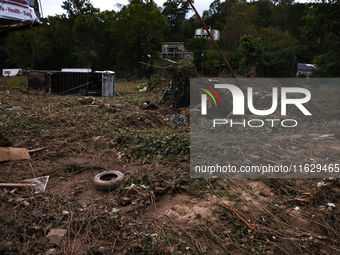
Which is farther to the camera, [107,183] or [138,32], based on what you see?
[138,32]

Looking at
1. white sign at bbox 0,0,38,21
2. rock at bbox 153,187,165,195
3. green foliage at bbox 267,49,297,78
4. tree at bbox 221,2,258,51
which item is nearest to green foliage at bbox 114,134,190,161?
rock at bbox 153,187,165,195

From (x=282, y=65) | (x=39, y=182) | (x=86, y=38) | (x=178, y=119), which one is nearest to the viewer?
(x=39, y=182)

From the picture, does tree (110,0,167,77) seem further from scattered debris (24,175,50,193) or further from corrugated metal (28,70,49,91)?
scattered debris (24,175,50,193)

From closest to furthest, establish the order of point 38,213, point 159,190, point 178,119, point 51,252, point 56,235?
point 51,252 → point 56,235 → point 38,213 → point 159,190 → point 178,119

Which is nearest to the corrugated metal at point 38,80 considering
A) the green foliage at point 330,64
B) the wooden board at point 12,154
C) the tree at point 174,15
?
the wooden board at point 12,154

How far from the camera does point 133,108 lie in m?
11.7

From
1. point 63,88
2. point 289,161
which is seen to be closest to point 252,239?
point 289,161

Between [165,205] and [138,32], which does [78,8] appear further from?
[165,205]

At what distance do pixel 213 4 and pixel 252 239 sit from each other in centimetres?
8456

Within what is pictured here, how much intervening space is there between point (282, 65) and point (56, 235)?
2722cm

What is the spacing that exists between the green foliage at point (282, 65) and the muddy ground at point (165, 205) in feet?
70.6

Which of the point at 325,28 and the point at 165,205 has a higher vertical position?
the point at 325,28

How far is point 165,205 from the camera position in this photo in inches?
154

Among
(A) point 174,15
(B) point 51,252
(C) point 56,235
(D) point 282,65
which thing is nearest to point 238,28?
(A) point 174,15
